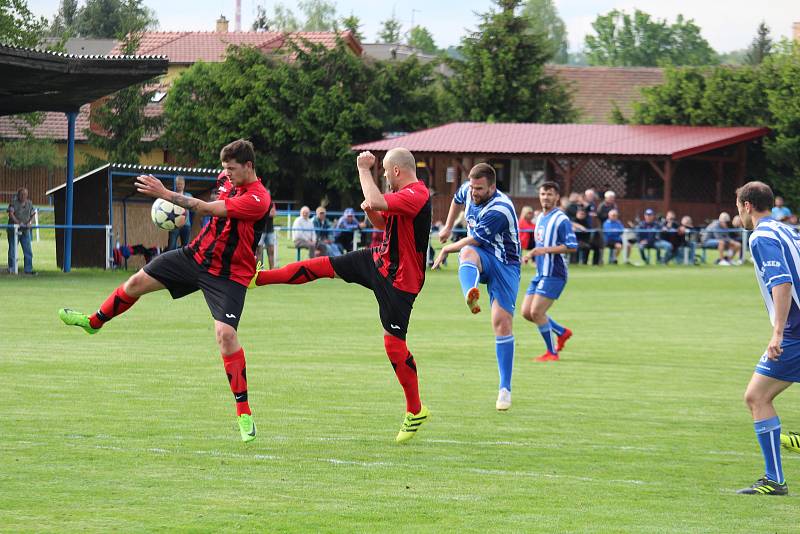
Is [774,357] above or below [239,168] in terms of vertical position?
below

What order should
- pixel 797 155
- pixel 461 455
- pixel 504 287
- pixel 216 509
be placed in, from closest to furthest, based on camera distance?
pixel 216 509
pixel 461 455
pixel 504 287
pixel 797 155

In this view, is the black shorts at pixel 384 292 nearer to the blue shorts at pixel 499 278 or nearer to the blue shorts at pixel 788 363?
the blue shorts at pixel 499 278

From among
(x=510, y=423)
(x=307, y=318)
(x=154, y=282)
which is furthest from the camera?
(x=307, y=318)

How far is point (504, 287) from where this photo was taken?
11.5 m

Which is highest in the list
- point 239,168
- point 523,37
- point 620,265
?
point 523,37

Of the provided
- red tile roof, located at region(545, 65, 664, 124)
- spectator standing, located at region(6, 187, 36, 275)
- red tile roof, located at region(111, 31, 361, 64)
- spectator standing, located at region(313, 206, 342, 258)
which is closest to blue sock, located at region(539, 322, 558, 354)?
spectator standing, located at region(6, 187, 36, 275)

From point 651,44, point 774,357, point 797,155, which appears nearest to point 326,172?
point 797,155

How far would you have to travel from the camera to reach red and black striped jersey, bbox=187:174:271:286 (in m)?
8.95

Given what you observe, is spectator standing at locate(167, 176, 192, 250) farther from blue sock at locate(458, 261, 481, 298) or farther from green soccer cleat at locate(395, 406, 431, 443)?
green soccer cleat at locate(395, 406, 431, 443)

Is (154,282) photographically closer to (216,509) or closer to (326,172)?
(216,509)

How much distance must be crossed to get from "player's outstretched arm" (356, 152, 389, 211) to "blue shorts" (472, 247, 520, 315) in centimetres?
287

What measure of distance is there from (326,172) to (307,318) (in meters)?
33.7

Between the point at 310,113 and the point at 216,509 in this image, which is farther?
the point at 310,113

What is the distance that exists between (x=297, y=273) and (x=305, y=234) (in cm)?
2094
